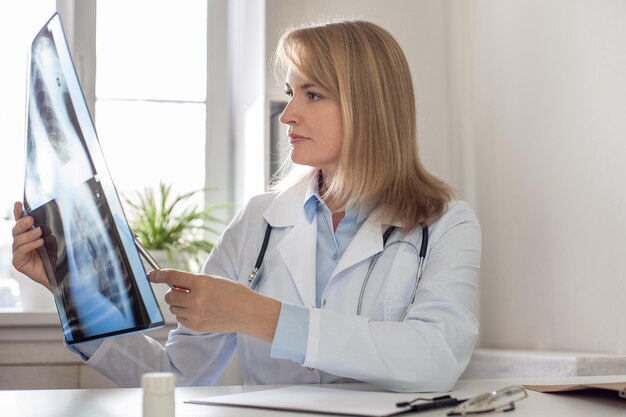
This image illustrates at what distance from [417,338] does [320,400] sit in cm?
31

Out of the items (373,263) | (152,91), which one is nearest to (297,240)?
(373,263)

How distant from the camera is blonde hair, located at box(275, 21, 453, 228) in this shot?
173cm

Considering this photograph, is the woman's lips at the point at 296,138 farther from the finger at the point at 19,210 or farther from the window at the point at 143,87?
the window at the point at 143,87

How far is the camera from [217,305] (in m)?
1.19

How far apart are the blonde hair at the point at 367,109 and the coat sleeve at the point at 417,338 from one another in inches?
9.9

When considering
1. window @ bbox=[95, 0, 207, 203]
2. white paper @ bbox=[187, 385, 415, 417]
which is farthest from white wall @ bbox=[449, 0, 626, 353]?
window @ bbox=[95, 0, 207, 203]

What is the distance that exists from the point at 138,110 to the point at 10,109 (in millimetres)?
414

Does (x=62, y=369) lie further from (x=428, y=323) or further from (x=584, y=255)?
(x=584, y=255)

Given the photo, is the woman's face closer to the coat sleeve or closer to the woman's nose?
the woman's nose

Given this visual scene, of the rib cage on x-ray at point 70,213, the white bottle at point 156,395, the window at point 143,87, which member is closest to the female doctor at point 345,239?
the rib cage on x-ray at point 70,213

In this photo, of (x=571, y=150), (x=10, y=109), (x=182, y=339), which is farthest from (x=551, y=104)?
(x=10, y=109)

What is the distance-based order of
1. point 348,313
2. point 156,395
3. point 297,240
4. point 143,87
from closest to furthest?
point 156,395, point 348,313, point 297,240, point 143,87

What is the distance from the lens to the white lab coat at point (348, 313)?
1.26 metres

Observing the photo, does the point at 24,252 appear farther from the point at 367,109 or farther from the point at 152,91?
the point at 152,91
